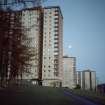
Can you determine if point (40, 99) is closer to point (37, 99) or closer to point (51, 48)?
point (37, 99)

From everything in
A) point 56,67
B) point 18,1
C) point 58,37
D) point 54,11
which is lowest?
point 56,67

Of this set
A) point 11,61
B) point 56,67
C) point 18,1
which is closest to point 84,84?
point 56,67

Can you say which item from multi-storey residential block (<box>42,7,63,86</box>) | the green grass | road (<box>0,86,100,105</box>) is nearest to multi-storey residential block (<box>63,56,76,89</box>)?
multi-storey residential block (<box>42,7,63,86</box>)

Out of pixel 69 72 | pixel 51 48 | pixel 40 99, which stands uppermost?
pixel 51 48

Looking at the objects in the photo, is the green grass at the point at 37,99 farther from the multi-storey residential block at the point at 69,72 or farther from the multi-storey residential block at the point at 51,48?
the multi-storey residential block at the point at 69,72

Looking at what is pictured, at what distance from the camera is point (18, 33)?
85.0 feet

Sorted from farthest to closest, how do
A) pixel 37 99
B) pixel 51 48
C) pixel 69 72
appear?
pixel 69 72
pixel 51 48
pixel 37 99

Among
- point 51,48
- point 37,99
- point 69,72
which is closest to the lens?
point 37,99

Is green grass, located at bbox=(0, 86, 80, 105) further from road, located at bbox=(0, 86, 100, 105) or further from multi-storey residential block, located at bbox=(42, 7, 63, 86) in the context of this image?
multi-storey residential block, located at bbox=(42, 7, 63, 86)

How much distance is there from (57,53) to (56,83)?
51.9 ft

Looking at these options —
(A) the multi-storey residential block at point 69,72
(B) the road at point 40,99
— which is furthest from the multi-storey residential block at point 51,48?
(B) the road at point 40,99

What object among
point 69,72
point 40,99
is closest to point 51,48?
point 69,72

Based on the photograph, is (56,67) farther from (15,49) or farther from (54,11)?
(15,49)

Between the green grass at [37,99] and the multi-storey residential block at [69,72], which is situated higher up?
the green grass at [37,99]
